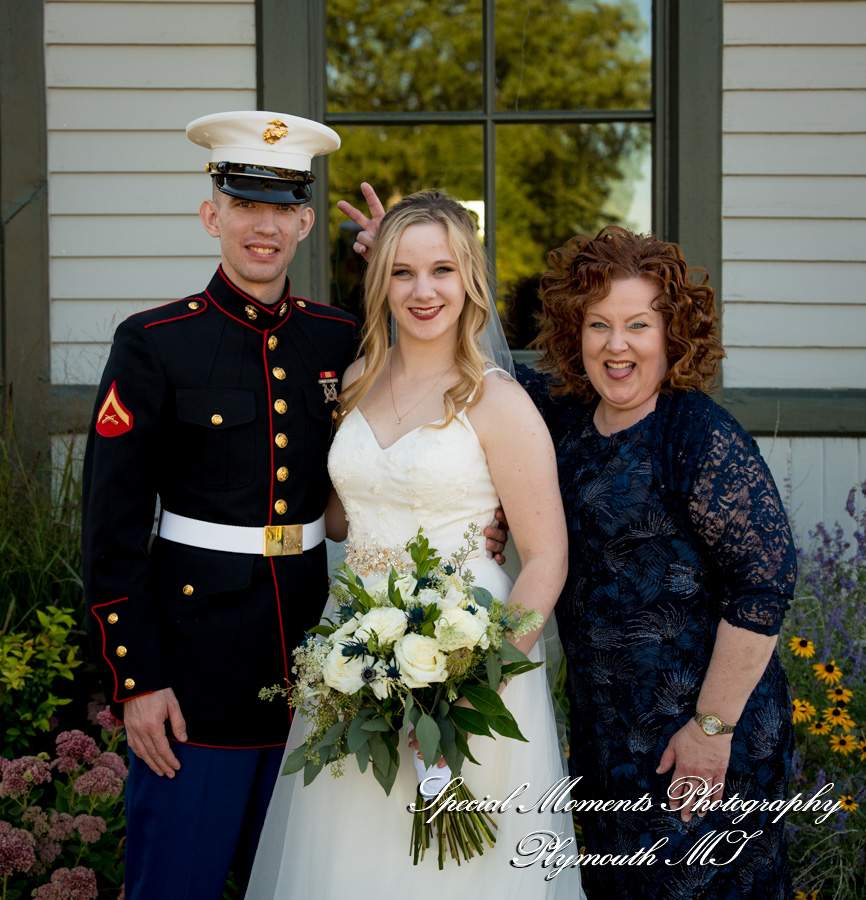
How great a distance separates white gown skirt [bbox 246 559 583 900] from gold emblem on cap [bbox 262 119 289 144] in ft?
4.97

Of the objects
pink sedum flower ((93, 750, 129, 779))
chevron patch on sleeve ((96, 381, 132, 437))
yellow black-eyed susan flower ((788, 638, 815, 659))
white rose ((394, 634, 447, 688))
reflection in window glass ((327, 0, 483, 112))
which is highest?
reflection in window glass ((327, 0, 483, 112))

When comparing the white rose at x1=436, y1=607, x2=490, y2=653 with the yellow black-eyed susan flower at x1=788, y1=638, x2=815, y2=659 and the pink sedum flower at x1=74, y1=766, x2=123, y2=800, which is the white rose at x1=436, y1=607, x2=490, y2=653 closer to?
the pink sedum flower at x1=74, y1=766, x2=123, y2=800

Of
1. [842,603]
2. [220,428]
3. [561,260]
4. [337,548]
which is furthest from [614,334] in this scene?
[842,603]

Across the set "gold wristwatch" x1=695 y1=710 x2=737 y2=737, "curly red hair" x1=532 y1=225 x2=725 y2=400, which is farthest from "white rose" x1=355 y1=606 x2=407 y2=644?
"curly red hair" x1=532 y1=225 x2=725 y2=400

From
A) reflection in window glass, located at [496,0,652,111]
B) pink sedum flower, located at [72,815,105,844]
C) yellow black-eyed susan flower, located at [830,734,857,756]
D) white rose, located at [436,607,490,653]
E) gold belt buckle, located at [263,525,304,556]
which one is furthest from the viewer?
reflection in window glass, located at [496,0,652,111]

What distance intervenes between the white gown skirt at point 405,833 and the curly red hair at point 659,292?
0.87 metres

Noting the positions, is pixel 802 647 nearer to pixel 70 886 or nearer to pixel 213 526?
pixel 213 526

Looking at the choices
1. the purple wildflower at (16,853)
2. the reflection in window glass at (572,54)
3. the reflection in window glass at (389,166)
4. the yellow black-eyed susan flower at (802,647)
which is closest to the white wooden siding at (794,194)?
the reflection in window glass at (572,54)

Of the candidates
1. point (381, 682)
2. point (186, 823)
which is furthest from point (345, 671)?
point (186, 823)

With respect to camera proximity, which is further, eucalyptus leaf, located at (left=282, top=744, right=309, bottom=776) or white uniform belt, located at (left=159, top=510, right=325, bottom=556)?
white uniform belt, located at (left=159, top=510, right=325, bottom=556)

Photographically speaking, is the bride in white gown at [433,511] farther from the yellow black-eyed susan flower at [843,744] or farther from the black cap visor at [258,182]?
the yellow black-eyed susan flower at [843,744]

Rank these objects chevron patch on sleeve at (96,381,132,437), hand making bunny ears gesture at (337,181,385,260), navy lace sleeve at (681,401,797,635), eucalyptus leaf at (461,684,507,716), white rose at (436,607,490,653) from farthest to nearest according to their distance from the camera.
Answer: hand making bunny ears gesture at (337,181,385,260) < chevron patch on sleeve at (96,381,132,437) < navy lace sleeve at (681,401,797,635) < eucalyptus leaf at (461,684,507,716) < white rose at (436,607,490,653)

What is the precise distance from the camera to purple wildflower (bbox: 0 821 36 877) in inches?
95.1

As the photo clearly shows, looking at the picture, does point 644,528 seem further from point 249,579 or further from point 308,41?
point 308,41
